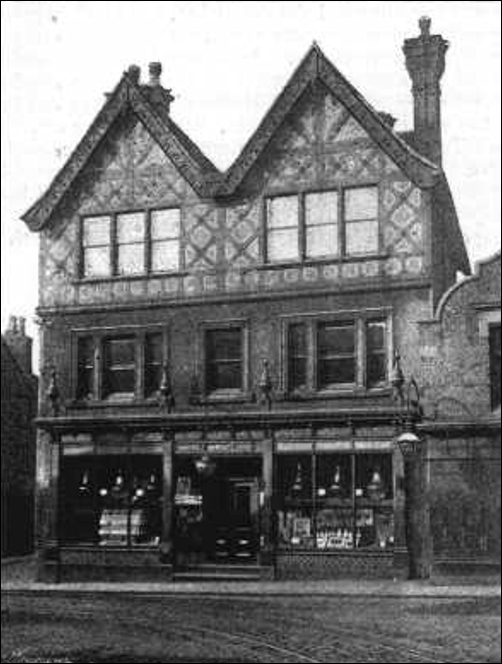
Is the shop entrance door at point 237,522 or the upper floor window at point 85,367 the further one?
the upper floor window at point 85,367

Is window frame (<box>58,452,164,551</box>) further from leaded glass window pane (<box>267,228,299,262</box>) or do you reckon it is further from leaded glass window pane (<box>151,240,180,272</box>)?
leaded glass window pane (<box>267,228,299,262</box>)

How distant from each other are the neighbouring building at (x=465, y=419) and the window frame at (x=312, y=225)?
2649mm

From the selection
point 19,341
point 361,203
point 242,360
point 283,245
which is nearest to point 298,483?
point 242,360

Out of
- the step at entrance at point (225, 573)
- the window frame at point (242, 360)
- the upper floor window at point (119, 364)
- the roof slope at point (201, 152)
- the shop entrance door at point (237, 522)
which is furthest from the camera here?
the upper floor window at point (119, 364)

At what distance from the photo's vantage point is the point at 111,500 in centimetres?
2728

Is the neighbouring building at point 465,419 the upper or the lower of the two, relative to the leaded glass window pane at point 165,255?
lower

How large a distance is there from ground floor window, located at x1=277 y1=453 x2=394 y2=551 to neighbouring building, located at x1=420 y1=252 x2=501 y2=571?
4.85ft

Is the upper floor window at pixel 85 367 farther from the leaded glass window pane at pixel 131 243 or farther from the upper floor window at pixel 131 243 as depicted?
the leaded glass window pane at pixel 131 243

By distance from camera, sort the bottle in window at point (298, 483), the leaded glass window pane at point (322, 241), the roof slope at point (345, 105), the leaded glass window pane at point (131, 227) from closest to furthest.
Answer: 1. the roof slope at point (345, 105)
2. the bottle in window at point (298, 483)
3. the leaded glass window pane at point (322, 241)
4. the leaded glass window pane at point (131, 227)

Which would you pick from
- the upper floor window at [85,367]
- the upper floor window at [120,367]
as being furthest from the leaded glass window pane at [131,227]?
the upper floor window at [85,367]

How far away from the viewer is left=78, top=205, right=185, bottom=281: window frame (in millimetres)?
27500

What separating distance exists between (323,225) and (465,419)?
622 centimetres

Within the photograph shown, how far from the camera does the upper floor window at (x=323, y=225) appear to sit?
25844mm

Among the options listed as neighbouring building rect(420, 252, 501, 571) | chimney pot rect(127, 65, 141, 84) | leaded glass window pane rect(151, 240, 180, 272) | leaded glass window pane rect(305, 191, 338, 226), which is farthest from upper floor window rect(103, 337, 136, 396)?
neighbouring building rect(420, 252, 501, 571)
